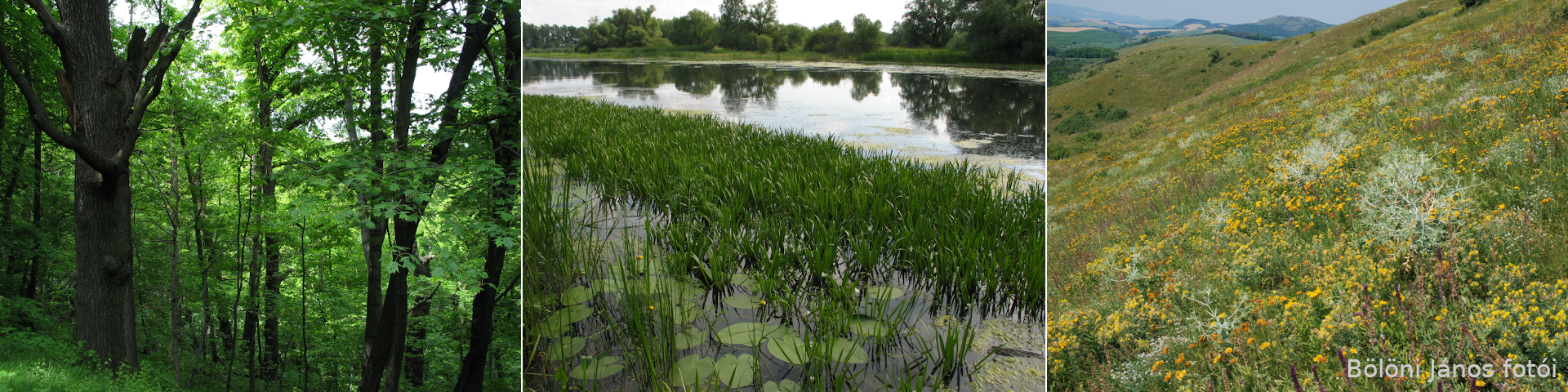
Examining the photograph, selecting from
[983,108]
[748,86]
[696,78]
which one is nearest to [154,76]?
[696,78]

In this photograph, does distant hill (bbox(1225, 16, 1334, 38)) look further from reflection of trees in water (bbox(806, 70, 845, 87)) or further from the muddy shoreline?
reflection of trees in water (bbox(806, 70, 845, 87))

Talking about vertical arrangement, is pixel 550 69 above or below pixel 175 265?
above

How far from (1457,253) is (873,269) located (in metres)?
2.27

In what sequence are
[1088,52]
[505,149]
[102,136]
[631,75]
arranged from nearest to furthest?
1. [1088,52]
2. [631,75]
3. [505,149]
4. [102,136]

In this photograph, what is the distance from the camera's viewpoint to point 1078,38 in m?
2.77

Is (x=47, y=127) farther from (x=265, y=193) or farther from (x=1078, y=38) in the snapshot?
(x=1078, y=38)

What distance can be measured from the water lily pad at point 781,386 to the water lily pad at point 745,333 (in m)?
0.26

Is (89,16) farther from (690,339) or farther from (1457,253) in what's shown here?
(1457,253)

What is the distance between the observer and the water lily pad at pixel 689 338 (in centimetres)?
248

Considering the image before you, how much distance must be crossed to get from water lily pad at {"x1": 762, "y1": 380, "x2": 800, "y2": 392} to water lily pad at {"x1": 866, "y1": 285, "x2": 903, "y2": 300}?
0.52 metres

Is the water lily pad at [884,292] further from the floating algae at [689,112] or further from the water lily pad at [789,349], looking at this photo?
the floating algae at [689,112]

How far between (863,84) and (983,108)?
0.69 m

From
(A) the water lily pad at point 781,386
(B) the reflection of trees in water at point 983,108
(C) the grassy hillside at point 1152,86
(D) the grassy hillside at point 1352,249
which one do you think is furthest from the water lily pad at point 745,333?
(C) the grassy hillside at point 1152,86

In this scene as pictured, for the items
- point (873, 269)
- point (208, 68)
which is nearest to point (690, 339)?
point (873, 269)
